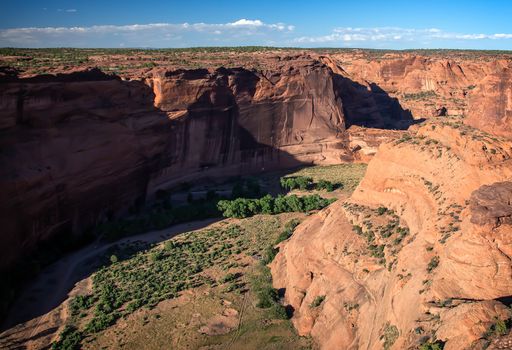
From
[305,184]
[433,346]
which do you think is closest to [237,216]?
[305,184]

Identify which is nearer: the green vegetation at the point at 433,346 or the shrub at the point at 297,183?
the green vegetation at the point at 433,346

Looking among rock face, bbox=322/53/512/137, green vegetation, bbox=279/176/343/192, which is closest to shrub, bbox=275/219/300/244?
green vegetation, bbox=279/176/343/192

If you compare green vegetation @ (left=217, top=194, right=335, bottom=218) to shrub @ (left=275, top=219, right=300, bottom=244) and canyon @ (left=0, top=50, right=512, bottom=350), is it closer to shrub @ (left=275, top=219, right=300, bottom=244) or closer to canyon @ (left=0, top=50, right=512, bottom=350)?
shrub @ (left=275, top=219, right=300, bottom=244)

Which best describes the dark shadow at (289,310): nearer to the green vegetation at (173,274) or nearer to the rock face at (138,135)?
the green vegetation at (173,274)

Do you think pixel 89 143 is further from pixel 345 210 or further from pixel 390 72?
pixel 390 72

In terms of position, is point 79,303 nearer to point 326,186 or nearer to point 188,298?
point 188,298

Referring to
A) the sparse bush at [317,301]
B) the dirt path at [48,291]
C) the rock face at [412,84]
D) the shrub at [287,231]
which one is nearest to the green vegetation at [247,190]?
the dirt path at [48,291]
